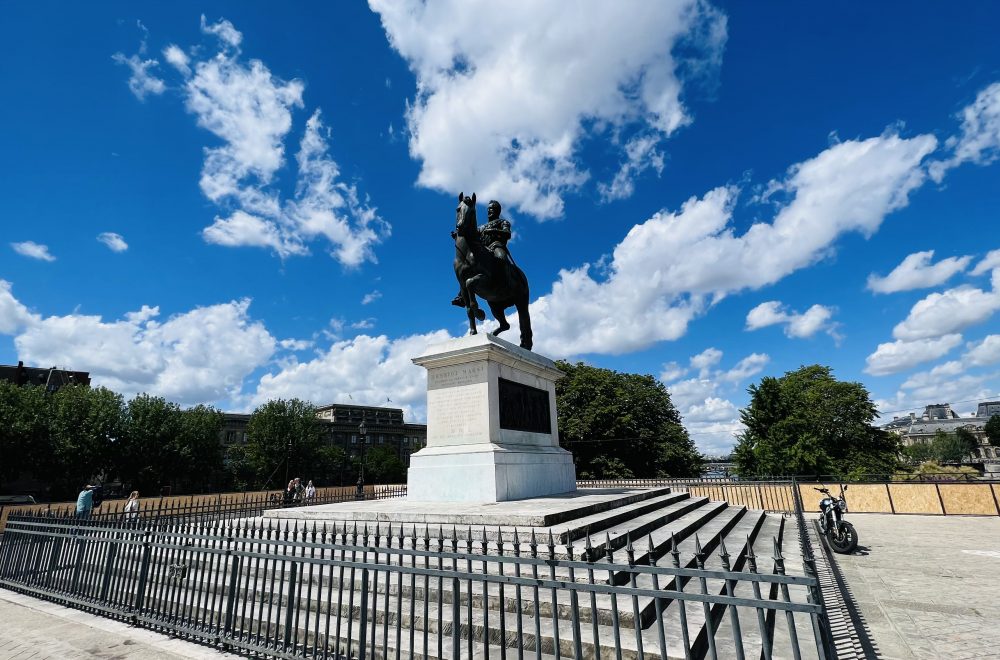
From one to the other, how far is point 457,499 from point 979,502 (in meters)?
18.5

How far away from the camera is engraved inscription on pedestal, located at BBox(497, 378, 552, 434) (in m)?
10.0

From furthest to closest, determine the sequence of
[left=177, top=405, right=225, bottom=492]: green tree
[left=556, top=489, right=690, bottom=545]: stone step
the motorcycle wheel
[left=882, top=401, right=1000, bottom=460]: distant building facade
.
Answer: [left=882, top=401, right=1000, bottom=460]: distant building facade → [left=177, top=405, right=225, bottom=492]: green tree → the motorcycle wheel → [left=556, top=489, right=690, bottom=545]: stone step

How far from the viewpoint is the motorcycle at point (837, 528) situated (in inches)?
393

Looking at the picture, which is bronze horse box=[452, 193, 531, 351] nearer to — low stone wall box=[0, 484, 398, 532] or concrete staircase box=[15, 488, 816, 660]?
concrete staircase box=[15, 488, 816, 660]

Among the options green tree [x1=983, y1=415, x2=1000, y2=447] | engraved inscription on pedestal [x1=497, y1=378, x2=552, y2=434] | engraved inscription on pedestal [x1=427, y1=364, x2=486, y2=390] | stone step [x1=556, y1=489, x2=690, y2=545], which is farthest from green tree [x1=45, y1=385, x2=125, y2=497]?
green tree [x1=983, y1=415, x2=1000, y2=447]

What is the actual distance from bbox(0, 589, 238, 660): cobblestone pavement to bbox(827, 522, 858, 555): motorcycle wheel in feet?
36.5

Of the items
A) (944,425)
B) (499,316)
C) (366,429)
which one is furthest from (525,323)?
(944,425)

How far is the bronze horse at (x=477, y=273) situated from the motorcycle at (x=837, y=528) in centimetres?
781

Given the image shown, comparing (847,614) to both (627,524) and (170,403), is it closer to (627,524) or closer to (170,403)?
(627,524)

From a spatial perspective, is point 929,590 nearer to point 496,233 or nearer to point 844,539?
point 844,539

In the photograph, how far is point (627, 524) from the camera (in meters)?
7.41

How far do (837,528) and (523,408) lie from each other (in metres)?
7.02

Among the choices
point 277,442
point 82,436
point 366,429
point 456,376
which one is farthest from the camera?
point 366,429

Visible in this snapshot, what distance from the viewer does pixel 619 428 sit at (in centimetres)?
3700
